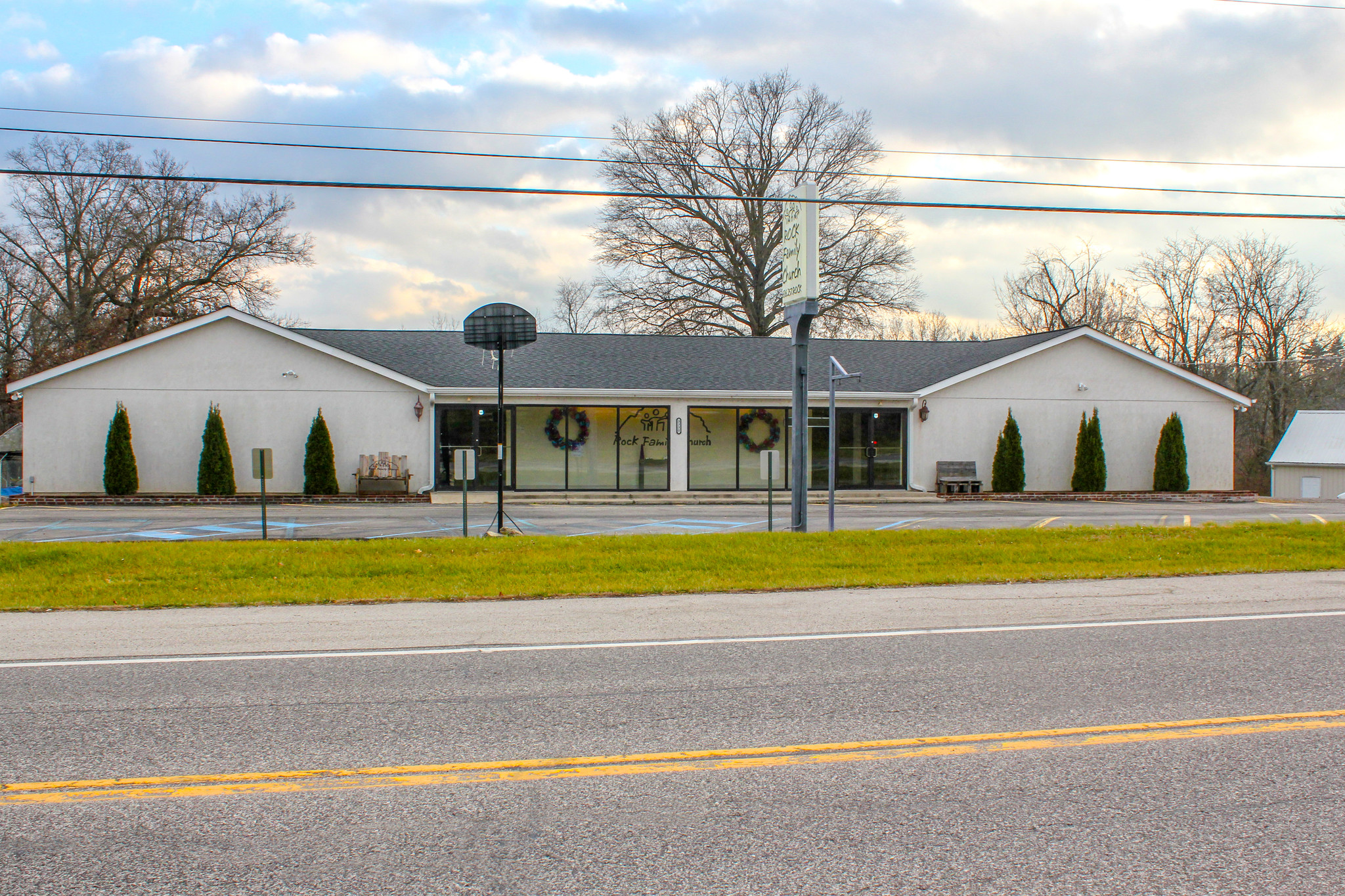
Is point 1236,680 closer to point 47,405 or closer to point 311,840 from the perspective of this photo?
point 311,840

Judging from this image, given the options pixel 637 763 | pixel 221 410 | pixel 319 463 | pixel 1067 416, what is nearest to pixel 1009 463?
pixel 1067 416

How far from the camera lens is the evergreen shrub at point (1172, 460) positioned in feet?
86.9

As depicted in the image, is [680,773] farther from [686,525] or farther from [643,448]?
[643,448]

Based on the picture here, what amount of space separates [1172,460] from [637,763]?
26295 millimetres

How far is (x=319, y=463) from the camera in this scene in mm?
22859

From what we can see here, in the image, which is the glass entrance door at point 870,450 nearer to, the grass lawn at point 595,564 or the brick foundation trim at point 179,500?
the grass lawn at point 595,564

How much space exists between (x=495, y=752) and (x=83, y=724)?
2.46 m

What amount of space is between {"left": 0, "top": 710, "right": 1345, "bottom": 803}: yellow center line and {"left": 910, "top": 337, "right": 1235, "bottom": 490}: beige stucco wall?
2161cm

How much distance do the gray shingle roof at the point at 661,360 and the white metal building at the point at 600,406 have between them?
0.28ft

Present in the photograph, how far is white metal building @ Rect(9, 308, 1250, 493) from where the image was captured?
23078 mm

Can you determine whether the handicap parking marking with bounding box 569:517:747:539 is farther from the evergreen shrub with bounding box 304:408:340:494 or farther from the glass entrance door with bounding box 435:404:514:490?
the evergreen shrub with bounding box 304:408:340:494

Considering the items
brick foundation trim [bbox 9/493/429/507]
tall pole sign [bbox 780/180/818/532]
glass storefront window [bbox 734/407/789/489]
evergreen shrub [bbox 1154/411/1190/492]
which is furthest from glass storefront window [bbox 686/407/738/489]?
evergreen shrub [bbox 1154/411/1190/492]

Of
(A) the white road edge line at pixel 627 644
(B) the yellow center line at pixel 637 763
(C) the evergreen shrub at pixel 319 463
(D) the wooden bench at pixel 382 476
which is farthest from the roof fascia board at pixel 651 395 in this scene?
(B) the yellow center line at pixel 637 763

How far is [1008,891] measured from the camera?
3.33 m
